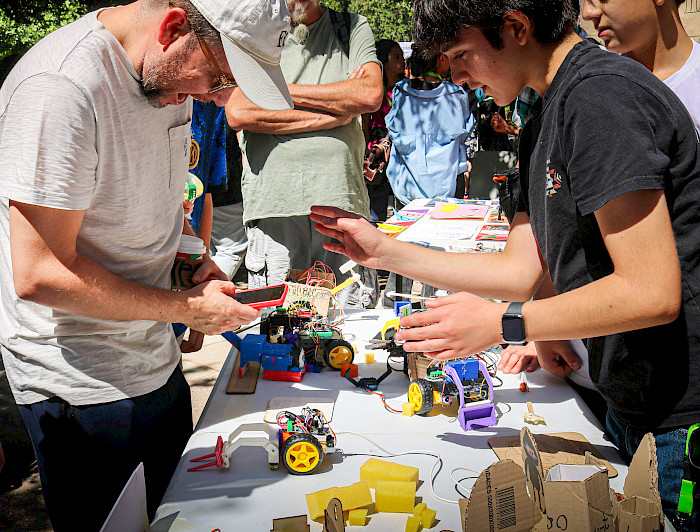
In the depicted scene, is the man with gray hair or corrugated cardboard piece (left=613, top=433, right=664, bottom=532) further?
the man with gray hair

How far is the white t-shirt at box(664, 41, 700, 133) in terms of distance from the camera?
211 cm

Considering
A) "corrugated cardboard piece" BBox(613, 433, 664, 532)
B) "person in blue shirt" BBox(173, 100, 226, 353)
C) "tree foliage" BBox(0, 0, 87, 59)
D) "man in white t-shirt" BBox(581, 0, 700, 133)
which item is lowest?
"corrugated cardboard piece" BBox(613, 433, 664, 532)

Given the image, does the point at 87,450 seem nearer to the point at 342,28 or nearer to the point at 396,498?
the point at 396,498

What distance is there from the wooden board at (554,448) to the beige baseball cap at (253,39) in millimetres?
1095

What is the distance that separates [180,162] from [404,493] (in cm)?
107

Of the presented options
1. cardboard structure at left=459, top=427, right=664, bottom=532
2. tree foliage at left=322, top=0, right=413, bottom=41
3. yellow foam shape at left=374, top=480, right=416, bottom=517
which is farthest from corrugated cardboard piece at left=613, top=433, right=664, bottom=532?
tree foliage at left=322, top=0, right=413, bottom=41

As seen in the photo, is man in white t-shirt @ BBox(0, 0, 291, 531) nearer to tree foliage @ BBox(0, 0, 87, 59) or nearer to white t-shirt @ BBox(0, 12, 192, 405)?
white t-shirt @ BBox(0, 12, 192, 405)

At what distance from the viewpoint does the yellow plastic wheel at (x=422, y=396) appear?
5.90ft

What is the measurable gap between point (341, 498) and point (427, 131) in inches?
180

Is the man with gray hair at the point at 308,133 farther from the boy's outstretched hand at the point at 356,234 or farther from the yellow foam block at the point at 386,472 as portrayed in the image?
the yellow foam block at the point at 386,472

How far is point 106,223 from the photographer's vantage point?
4.68ft

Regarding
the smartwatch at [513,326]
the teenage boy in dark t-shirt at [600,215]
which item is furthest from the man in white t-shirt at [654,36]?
the smartwatch at [513,326]

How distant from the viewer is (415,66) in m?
Result: 5.66

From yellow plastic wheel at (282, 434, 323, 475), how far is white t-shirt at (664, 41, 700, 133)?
1.72m
